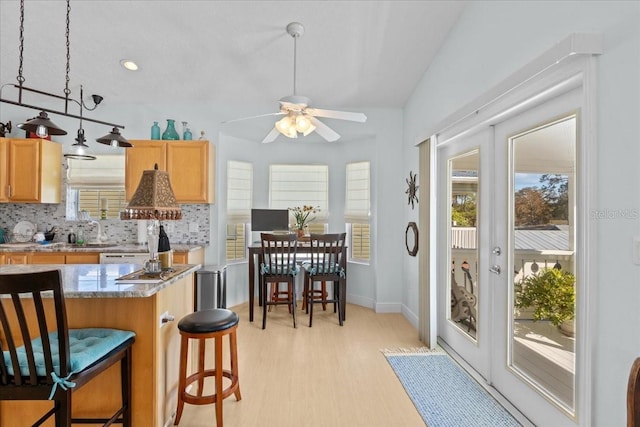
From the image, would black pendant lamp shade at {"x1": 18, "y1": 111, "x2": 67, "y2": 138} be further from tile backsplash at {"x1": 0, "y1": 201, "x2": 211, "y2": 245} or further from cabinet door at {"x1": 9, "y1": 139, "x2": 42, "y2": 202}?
cabinet door at {"x1": 9, "y1": 139, "x2": 42, "y2": 202}

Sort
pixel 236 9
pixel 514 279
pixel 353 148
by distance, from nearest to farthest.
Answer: pixel 514 279 < pixel 236 9 < pixel 353 148

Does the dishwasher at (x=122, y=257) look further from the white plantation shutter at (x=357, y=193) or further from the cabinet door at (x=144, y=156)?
the white plantation shutter at (x=357, y=193)

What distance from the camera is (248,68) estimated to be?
3.69 metres

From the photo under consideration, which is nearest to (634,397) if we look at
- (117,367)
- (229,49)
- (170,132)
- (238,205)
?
(117,367)

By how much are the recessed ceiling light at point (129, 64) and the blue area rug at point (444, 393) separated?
410cm

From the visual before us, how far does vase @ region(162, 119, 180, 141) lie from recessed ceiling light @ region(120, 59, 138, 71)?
705mm

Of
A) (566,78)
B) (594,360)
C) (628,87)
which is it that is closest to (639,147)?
(628,87)

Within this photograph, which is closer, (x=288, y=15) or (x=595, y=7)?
(x=595, y=7)

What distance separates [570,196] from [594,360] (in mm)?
839

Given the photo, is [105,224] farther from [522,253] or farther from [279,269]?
[522,253]

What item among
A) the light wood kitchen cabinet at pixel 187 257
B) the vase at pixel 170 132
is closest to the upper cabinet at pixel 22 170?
the vase at pixel 170 132

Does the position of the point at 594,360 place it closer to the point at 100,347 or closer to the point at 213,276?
the point at 100,347

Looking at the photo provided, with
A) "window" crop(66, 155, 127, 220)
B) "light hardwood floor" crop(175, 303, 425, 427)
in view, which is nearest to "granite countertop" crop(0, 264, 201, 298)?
"light hardwood floor" crop(175, 303, 425, 427)

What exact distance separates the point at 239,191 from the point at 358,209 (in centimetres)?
179
